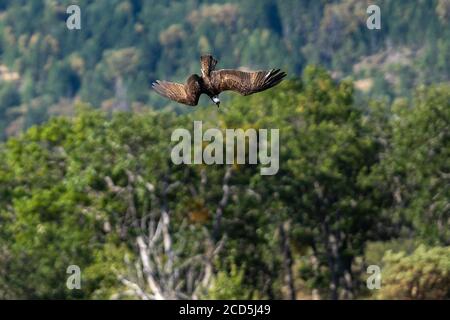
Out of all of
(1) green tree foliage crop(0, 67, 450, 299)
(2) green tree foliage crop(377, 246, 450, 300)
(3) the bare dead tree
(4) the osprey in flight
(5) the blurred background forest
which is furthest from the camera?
(1) green tree foliage crop(0, 67, 450, 299)

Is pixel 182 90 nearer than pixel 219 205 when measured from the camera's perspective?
Yes

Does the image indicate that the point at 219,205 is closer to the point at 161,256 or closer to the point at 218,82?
the point at 161,256

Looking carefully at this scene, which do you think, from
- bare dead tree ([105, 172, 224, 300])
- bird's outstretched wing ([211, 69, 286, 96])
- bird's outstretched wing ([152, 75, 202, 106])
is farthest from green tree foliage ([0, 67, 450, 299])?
bird's outstretched wing ([211, 69, 286, 96])

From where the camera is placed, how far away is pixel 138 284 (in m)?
59.0

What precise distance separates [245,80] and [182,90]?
769mm

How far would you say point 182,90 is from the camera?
17281 mm

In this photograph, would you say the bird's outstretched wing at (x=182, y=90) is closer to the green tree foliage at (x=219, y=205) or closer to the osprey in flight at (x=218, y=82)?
the osprey in flight at (x=218, y=82)

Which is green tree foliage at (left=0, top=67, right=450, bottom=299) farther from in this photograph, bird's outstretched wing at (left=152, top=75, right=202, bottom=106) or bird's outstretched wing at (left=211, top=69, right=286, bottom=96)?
bird's outstretched wing at (left=211, top=69, right=286, bottom=96)

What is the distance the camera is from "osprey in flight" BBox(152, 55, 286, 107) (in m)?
16.9

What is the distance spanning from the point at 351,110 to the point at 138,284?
27.3 metres

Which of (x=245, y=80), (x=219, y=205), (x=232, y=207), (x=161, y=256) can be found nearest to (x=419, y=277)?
(x=219, y=205)

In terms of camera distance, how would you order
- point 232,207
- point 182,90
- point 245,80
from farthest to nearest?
point 232,207, point 182,90, point 245,80
